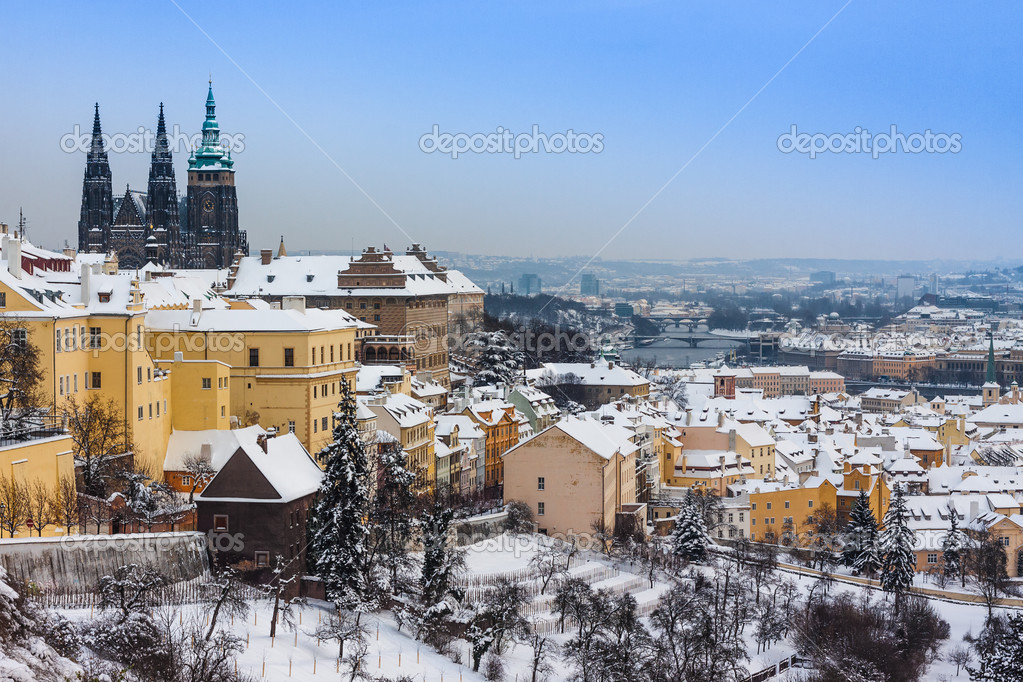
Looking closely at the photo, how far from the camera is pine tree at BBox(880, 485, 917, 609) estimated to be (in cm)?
5797

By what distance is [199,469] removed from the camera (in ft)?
142

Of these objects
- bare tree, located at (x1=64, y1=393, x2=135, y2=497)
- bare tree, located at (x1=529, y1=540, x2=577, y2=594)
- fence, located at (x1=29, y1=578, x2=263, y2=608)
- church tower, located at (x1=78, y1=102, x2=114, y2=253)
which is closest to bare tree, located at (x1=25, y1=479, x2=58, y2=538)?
fence, located at (x1=29, y1=578, x2=263, y2=608)

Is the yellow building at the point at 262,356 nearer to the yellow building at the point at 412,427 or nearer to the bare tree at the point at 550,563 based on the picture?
the yellow building at the point at 412,427

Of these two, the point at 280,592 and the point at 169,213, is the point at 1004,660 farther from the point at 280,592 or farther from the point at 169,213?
the point at 169,213

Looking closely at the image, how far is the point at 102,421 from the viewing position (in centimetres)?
4091

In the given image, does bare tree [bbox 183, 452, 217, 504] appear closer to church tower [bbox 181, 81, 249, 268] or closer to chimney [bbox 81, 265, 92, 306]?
chimney [bbox 81, 265, 92, 306]

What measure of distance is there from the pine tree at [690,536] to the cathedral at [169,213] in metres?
68.9

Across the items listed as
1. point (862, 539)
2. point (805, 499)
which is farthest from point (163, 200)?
point (862, 539)

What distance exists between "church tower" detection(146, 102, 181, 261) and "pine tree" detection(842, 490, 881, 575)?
2682 inches

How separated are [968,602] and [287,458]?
31325 millimetres

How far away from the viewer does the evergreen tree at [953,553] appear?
209ft

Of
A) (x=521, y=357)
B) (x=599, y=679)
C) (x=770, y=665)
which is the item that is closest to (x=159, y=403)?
(x=599, y=679)

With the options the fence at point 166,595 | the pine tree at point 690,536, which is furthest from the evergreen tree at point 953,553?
the fence at point 166,595

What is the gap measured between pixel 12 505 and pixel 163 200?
299 feet
